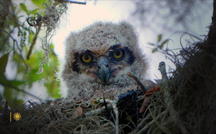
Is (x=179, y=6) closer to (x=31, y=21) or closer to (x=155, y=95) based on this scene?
(x=155, y=95)

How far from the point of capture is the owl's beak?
8.87 feet

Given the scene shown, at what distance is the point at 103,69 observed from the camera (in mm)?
2703

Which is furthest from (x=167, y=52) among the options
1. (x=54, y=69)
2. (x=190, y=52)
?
(x=54, y=69)

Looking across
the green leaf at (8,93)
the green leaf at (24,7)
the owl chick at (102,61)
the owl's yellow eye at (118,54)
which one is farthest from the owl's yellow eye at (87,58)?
the green leaf at (8,93)

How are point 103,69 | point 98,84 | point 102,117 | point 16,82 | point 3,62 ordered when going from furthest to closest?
point 98,84
point 103,69
point 102,117
point 3,62
point 16,82

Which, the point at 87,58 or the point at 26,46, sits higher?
the point at 87,58

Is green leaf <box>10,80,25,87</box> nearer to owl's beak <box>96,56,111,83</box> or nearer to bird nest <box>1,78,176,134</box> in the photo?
bird nest <box>1,78,176,134</box>

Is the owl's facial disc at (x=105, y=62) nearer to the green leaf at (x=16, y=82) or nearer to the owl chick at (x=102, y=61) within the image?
the owl chick at (x=102, y=61)

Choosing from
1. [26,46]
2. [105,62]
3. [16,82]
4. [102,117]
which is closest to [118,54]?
[105,62]

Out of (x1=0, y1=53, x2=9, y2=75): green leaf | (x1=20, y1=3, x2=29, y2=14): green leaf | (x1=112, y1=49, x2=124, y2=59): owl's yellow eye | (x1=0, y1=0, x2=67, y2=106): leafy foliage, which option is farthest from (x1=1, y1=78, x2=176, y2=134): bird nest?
(x1=112, y1=49, x2=124, y2=59): owl's yellow eye

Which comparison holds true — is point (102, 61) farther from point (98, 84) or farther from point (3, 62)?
point (3, 62)

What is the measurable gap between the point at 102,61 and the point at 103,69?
0.10 metres

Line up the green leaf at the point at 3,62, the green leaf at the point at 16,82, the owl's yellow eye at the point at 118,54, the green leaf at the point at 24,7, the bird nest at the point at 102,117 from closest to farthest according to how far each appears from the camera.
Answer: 1. the green leaf at the point at 16,82
2. the green leaf at the point at 3,62
3. the bird nest at the point at 102,117
4. the green leaf at the point at 24,7
5. the owl's yellow eye at the point at 118,54

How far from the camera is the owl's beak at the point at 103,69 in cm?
271
